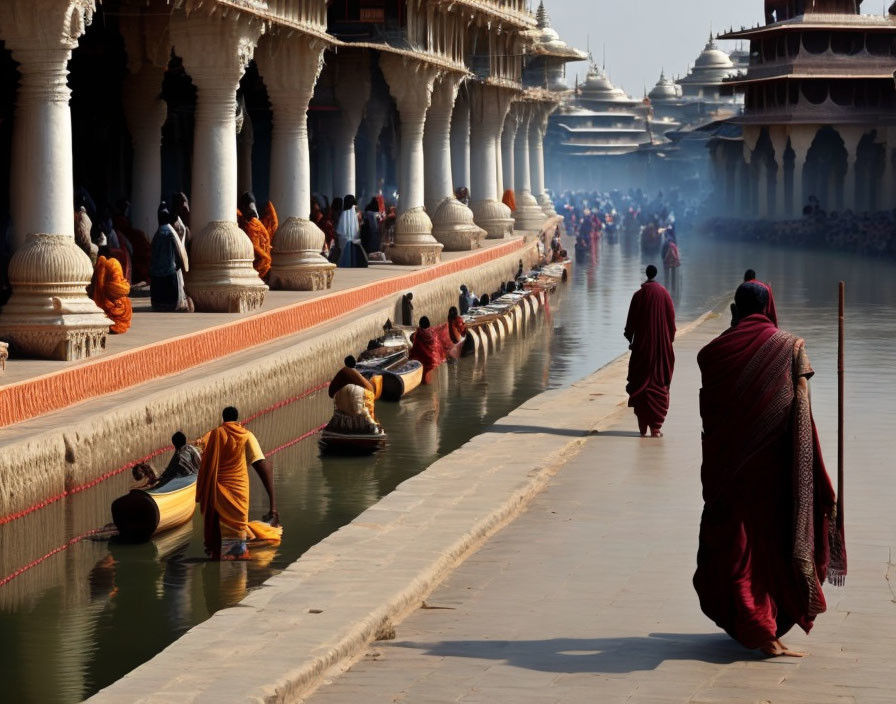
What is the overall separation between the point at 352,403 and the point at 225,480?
448 centimetres

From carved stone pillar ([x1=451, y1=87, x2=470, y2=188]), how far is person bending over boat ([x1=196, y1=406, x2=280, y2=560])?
3298 cm

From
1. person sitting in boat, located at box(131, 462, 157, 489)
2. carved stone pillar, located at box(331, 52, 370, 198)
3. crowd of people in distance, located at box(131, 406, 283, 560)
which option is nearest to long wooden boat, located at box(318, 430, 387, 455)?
person sitting in boat, located at box(131, 462, 157, 489)

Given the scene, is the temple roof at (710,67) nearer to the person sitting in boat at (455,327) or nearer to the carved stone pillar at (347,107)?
the carved stone pillar at (347,107)

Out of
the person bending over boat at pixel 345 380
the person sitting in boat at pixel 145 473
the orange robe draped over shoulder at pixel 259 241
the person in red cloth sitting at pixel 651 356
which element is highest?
the orange robe draped over shoulder at pixel 259 241

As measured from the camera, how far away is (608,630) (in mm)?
7016

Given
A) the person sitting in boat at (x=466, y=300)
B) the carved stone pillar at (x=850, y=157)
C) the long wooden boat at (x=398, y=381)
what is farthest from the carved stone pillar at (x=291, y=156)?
the carved stone pillar at (x=850, y=157)

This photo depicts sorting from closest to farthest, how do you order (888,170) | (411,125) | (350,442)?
(350,442) → (411,125) → (888,170)

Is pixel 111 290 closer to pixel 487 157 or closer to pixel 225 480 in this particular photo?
pixel 225 480

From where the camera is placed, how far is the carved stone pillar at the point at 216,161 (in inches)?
743

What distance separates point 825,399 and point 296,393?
5646mm

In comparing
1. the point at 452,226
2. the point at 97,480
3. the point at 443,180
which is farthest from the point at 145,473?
the point at 443,180

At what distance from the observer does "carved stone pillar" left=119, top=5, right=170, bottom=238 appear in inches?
861

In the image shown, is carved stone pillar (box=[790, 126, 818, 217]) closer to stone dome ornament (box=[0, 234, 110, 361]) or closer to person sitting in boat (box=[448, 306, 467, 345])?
person sitting in boat (box=[448, 306, 467, 345])

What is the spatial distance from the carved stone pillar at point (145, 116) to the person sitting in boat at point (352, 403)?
8.61 metres
